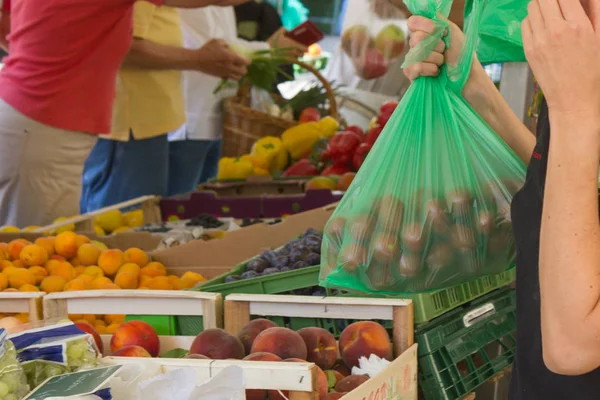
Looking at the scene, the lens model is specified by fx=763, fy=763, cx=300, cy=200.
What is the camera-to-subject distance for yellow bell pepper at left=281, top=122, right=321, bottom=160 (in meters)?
4.86

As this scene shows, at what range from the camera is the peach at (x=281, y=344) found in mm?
1476

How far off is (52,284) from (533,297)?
1515 millimetres

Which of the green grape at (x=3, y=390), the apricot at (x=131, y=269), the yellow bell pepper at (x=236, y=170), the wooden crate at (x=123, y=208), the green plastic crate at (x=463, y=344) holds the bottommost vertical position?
the green plastic crate at (x=463, y=344)

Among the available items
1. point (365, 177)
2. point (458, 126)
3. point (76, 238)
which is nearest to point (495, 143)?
point (458, 126)

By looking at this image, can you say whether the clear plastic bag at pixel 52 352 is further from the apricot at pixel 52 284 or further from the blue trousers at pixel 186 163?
the blue trousers at pixel 186 163

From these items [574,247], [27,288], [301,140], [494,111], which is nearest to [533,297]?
[574,247]

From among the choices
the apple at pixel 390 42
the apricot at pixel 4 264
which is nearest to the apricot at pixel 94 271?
the apricot at pixel 4 264

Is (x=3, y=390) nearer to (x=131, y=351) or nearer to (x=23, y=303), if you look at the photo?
(x=131, y=351)

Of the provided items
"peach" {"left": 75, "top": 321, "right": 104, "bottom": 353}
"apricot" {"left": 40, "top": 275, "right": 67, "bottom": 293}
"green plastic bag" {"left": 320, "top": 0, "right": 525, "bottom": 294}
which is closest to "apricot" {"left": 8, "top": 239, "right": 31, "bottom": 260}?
"apricot" {"left": 40, "top": 275, "right": 67, "bottom": 293}

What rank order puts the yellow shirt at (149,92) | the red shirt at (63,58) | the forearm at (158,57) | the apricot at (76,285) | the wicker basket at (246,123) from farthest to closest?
1. the wicker basket at (246,123)
2. the yellow shirt at (149,92)
3. the forearm at (158,57)
4. the red shirt at (63,58)
5. the apricot at (76,285)

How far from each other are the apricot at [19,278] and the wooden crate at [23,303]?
17.6 inches

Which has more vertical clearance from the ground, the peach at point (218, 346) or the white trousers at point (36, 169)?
the white trousers at point (36, 169)

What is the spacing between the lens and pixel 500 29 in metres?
1.53

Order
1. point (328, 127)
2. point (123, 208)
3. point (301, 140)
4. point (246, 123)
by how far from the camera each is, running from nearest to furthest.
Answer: point (123, 208) → point (301, 140) → point (328, 127) → point (246, 123)
